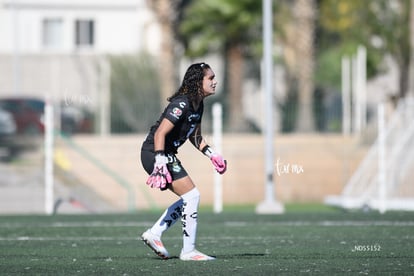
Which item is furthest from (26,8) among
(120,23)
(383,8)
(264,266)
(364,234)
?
(264,266)

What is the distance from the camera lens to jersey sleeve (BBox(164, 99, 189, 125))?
12602mm

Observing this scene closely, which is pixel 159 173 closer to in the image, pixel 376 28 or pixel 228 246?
pixel 228 246

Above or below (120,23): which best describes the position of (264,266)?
below

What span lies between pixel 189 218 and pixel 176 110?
42.6 inches

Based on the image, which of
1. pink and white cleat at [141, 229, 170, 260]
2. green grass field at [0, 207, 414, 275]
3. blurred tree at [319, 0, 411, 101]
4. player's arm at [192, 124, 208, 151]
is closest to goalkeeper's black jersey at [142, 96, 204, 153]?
player's arm at [192, 124, 208, 151]

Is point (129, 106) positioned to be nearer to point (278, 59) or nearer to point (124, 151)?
point (124, 151)

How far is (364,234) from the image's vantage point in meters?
16.3

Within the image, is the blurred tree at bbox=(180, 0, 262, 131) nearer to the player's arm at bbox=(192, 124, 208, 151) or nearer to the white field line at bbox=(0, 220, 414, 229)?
the white field line at bbox=(0, 220, 414, 229)

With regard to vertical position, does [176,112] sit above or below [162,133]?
above

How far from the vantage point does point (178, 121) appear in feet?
41.7

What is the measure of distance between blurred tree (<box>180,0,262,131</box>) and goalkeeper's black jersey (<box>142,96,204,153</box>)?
96.9 ft

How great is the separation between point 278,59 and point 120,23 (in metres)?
5.75

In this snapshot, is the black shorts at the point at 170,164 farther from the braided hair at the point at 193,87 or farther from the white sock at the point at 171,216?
the braided hair at the point at 193,87

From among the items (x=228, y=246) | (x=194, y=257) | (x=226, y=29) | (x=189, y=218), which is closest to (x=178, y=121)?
(x=189, y=218)
